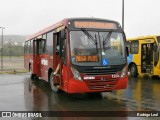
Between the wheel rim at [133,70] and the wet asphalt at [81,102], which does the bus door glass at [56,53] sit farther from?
the wheel rim at [133,70]

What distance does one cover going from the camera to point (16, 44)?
82000 millimetres

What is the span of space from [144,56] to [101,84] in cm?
1140

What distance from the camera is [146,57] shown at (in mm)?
21359

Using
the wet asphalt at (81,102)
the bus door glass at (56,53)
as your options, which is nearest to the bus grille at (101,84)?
the wet asphalt at (81,102)

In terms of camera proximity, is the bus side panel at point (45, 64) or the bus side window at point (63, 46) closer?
the bus side window at point (63, 46)

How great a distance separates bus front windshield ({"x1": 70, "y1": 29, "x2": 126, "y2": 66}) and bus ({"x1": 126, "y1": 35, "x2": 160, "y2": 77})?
881 cm

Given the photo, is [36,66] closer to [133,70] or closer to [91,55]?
[91,55]

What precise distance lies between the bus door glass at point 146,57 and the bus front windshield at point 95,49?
10001 mm

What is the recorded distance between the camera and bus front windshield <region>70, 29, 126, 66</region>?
10711 millimetres

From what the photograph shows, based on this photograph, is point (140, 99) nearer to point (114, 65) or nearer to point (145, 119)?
point (114, 65)

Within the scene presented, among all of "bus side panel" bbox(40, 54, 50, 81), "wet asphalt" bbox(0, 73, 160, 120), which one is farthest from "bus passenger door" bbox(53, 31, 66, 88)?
"bus side panel" bbox(40, 54, 50, 81)

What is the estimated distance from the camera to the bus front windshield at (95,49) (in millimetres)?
10711

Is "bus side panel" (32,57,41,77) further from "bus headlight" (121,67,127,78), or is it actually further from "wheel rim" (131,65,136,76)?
"wheel rim" (131,65,136,76)

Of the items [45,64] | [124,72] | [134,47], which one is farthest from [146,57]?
[124,72]
